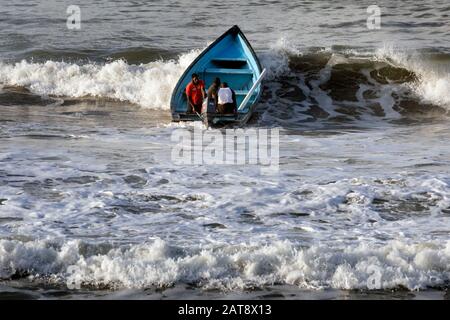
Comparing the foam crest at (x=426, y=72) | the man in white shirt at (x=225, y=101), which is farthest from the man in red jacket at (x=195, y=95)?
the foam crest at (x=426, y=72)

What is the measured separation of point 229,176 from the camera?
370 inches

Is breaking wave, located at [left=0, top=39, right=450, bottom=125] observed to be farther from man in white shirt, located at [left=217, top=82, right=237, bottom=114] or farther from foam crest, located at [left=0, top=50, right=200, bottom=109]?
man in white shirt, located at [left=217, top=82, right=237, bottom=114]

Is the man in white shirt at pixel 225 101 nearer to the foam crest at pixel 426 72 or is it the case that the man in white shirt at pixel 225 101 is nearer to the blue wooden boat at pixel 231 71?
the blue wooden boat at pixel 231 71

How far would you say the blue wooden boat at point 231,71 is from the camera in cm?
1416

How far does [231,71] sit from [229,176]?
5.95 meters

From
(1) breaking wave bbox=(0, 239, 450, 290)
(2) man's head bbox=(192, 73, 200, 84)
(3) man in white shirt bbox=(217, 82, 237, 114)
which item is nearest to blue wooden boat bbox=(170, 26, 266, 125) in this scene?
(3) man in white shirt bbox=(217, 82, 237, 114)

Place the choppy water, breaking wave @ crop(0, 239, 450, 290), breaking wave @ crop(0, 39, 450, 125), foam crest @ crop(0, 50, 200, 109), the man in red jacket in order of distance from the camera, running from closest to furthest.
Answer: breaking wave @ crop(0, 239, 450, 290), the choppy water, the man in red jacket, breaking wave @ crop(0, 39, 450, 125), foam crest @ crop(0, 50, 200, 109)

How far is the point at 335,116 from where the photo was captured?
15.2m

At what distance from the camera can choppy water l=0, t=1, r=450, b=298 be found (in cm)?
638

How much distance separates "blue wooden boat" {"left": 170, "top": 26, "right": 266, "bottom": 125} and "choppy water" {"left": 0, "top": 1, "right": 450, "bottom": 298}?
0.44 meters

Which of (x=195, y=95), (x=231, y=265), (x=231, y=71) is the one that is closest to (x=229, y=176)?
(x=231, y=265)

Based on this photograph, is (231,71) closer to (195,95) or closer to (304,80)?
A: (195,95)

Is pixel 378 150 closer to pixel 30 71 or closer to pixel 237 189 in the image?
pixel 237 189

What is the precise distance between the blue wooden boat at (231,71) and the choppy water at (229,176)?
1.44 feet
